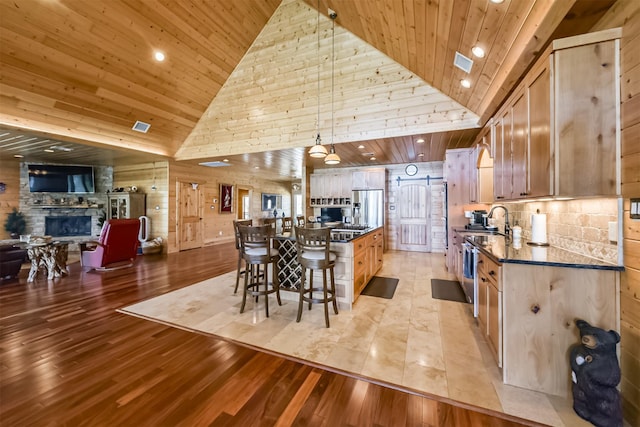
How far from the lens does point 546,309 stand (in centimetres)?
174

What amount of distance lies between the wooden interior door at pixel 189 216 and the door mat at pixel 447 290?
7.12 metres

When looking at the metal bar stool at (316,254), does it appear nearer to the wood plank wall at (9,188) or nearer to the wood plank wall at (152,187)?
the wood plank wall at (152,187)

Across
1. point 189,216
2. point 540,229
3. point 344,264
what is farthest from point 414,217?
point 189,216

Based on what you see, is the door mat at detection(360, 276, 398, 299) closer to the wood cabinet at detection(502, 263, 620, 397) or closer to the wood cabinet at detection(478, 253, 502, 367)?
the wood cabinet at detection(478, 253, 502, 367)

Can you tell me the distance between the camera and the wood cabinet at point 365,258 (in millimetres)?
3443

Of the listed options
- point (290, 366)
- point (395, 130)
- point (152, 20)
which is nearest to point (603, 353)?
point (290, 366)

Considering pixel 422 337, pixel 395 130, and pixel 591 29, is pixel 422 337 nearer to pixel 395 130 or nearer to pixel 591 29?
pixel 591 29

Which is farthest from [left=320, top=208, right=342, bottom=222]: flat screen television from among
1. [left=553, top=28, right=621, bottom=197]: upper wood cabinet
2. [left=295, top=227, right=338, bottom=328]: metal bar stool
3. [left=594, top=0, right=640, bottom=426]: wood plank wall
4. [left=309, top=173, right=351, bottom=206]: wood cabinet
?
[left=594, top=0, right=640, bottom=426]: wood plank wall

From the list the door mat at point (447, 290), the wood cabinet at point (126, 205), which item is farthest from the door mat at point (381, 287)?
the wood cabinet at point (126, 205)

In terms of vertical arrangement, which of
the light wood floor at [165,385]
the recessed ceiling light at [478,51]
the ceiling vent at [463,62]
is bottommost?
the light wood floor at [165,385]

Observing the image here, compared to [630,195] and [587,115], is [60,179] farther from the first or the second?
[630,195]

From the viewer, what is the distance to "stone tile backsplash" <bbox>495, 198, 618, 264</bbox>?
1695 mm

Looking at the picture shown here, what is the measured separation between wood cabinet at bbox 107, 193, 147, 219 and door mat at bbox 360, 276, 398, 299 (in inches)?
278

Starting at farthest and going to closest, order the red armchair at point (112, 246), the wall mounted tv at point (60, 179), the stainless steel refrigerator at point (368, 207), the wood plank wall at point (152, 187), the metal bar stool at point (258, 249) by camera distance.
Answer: the wood plank wall at point (152, 187) < the stainless steel refrigerator at point (368, 207) < the wall mounted tv at point (60, 179) < the red armchair at point (112, 246) < the metal bar stool at point (258, 249)
